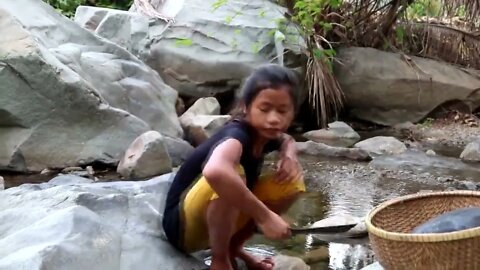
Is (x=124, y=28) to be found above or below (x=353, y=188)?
above

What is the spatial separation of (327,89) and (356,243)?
353cm

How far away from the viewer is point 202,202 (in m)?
2.15

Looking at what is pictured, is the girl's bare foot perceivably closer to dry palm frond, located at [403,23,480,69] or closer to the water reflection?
the water reflection

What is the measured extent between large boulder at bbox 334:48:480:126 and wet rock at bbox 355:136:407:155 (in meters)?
1.05

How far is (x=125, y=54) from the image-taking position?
5715 mm

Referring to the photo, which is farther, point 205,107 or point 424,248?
point 205,107

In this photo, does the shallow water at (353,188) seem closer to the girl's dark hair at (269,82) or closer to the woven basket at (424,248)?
the woven basket at (424,248)

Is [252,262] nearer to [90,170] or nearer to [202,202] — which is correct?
[202,202]

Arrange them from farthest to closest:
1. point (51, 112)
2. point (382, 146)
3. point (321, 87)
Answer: point (321, 87)
point (382, 146)
point (51, 112)

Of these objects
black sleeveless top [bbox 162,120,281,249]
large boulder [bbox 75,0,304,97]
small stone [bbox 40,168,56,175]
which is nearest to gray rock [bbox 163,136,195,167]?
small stone [bbox 40,168,56,175]

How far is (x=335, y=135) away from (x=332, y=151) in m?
0.84

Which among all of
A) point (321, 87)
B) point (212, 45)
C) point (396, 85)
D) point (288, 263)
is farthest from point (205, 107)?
point (288, 263)

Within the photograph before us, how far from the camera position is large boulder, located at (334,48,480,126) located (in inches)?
257

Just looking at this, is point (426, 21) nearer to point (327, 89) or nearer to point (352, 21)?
point (352, 21)
